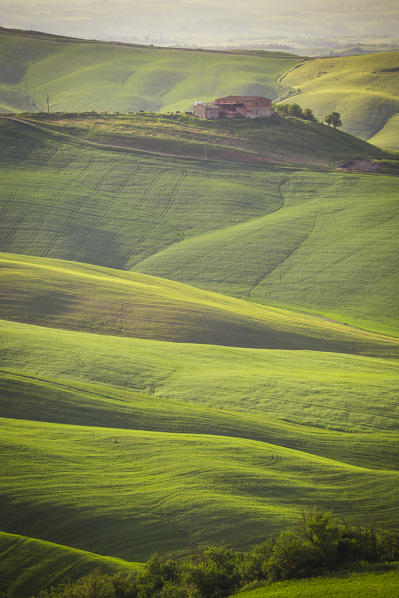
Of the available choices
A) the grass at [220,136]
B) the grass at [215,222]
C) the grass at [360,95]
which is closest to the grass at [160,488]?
the grass at [215,222]

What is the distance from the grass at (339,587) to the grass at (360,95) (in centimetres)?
14221

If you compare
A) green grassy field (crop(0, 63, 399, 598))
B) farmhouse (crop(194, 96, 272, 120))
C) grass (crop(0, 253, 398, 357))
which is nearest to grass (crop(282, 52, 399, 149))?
farmhouse (crop(194, 96, 272, 120))

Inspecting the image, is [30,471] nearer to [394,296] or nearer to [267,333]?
[267,333]

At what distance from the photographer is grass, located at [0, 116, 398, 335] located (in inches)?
2655

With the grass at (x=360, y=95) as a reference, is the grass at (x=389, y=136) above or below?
below

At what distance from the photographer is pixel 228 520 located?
24.9 meters

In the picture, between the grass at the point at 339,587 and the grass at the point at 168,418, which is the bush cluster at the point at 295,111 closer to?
the grass at the point at 168,418

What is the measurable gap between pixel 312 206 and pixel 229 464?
61644mm

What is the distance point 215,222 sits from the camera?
80875mm

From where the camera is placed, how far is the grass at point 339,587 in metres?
20.0

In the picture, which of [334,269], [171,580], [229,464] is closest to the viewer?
[171,580]

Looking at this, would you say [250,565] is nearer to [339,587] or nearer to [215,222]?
[339,587]

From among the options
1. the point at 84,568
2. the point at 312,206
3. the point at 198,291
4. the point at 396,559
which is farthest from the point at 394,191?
the point at 84,568

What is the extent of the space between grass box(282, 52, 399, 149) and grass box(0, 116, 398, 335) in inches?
2970
